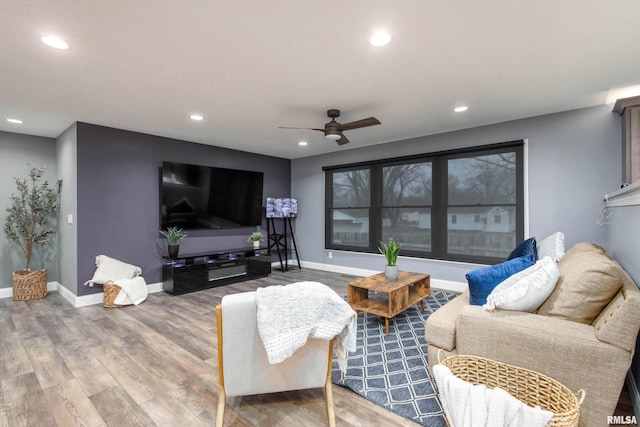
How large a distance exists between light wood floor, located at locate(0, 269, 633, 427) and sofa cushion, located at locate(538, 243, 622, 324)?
74cm

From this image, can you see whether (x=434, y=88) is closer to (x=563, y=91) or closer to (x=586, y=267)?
(x=563, y=91)

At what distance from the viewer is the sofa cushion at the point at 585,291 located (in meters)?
1.53

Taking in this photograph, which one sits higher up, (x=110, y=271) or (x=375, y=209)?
(x=375, y=209)

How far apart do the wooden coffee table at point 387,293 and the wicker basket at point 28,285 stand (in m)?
4.39

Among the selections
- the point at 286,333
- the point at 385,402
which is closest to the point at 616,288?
the point at 385,402

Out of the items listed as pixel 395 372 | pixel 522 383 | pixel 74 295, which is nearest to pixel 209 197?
pixel 74 295

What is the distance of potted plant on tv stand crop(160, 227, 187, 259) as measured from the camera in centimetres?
450

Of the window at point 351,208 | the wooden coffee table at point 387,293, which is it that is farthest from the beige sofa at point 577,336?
the window at point 351,208

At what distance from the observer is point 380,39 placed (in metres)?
2.06

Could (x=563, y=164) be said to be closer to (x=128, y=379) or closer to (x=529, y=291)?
(x=529, y=291)

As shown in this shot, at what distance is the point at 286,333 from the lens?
4.81 feet

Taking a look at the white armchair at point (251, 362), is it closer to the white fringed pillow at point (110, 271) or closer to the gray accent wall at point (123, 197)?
the white fringed pillow at point (110, 271)

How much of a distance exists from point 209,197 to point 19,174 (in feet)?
8.64

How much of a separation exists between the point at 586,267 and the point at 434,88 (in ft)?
6.59
